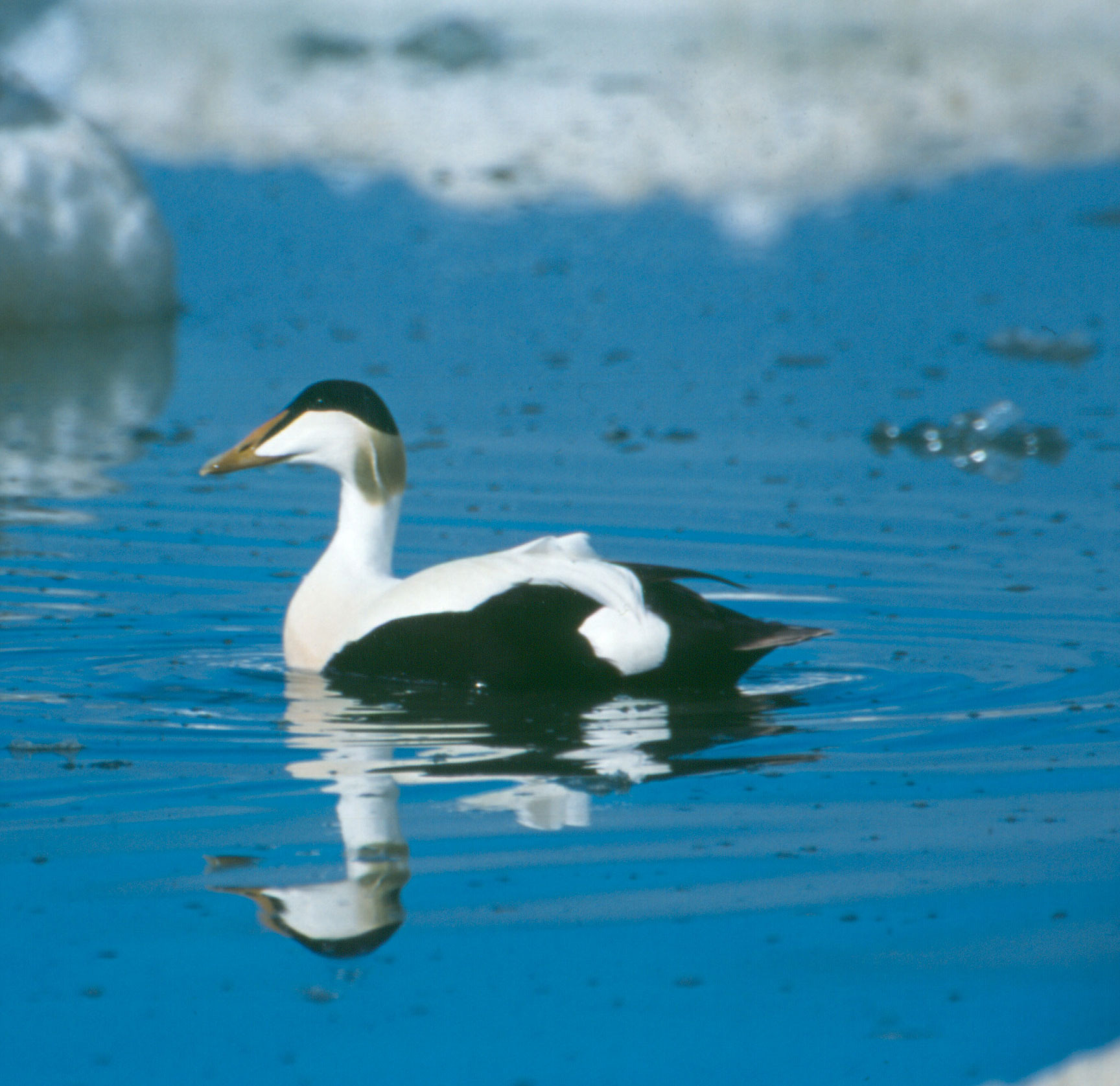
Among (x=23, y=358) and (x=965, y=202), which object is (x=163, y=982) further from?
(x=965, y=202)

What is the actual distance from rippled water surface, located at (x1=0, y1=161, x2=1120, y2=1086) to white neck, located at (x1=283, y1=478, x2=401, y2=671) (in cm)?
10

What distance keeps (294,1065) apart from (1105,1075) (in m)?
1.16

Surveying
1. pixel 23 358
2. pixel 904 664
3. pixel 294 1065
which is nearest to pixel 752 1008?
pixel 294 1065

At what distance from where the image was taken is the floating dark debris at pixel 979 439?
8039mm

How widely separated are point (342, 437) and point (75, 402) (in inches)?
197

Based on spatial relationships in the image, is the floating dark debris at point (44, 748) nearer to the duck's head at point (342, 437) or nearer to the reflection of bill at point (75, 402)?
the duck's head at point (342, 437)

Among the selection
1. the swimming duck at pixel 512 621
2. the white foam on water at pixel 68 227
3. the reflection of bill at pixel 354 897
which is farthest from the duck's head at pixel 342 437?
the white foam on water at pixel 68 227

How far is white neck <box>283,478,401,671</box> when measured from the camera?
4.76m

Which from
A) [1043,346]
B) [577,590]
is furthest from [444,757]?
[1043,346]

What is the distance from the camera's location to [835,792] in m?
3.92

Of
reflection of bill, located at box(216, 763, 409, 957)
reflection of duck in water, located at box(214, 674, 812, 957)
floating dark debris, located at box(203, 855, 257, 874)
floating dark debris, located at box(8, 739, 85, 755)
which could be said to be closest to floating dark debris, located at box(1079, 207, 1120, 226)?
reflection of duck in water, located at box(214, 674, 812, 957)

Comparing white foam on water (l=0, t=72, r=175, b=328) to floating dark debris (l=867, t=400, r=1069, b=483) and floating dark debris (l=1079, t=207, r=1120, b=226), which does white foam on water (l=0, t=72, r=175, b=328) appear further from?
floating dark debris (l=1079, t=207, r=1120, b=226)

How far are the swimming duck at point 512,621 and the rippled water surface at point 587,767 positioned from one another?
10 centimetres

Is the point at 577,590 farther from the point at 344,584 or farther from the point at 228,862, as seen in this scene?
the point at 228,862
